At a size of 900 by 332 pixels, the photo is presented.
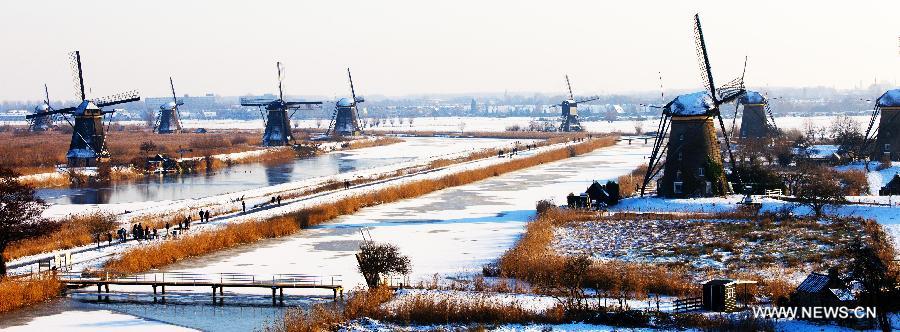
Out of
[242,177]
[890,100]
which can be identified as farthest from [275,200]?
[890,100]

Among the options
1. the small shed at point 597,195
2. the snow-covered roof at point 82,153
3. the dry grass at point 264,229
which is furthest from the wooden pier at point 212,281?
the snow-covered roof at point 82,153

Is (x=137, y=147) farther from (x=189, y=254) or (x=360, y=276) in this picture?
(x=360, y=276)

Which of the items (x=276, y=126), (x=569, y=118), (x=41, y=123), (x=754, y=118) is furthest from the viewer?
(x=569, y=118)

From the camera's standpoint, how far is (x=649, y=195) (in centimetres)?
3862

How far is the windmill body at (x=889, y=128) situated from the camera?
50.7m

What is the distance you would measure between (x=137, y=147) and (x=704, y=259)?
58510 mm

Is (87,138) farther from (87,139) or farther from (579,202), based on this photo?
(579,202)

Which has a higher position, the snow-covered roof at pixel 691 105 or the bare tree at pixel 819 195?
the snow-covered roof at pixel 691 105

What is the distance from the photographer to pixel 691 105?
3641 cm

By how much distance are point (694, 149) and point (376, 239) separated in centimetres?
1211

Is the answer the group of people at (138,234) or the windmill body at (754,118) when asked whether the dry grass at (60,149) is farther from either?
the windmill body at (754,118)

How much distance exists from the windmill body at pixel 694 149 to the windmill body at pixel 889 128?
18.1m

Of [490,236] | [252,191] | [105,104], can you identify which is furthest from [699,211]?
[105,104]

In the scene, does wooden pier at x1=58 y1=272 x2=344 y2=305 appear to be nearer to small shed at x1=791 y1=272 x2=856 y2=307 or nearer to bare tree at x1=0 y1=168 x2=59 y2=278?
bare tree at x1=0 y1=168 x2=59 y2=278
